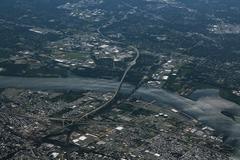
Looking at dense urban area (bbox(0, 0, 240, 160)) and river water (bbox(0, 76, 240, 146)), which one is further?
river water (bbox(0, 76, 240, 146))

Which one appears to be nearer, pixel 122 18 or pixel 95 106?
pixel 95 106

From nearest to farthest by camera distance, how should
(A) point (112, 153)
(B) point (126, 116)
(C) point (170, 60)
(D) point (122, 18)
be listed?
(A) point (112, 153) → (B) point (126, 116) → (C) point (170, 60) → (D) point (122, 18)

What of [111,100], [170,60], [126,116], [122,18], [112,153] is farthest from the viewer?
[122,18]

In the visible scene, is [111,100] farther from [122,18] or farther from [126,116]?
[122,18]

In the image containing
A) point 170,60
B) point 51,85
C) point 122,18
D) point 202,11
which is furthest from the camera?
point 202,11

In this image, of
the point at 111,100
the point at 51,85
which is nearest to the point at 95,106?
the point at 111,100

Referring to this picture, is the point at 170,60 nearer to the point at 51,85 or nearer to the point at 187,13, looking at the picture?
the point at 51,85

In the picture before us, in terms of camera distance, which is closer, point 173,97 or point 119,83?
point 173,97

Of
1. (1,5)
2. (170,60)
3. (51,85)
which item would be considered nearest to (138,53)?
(170,60)

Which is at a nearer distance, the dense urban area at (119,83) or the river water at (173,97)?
the dense urban area at (119,83)
